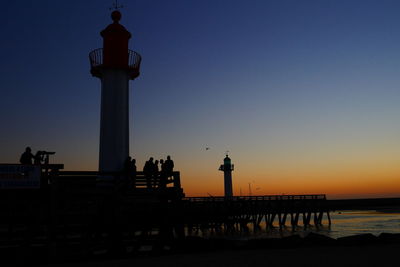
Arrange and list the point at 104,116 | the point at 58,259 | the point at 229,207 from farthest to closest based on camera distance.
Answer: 1. the point at 229,207
2. the point at 104,116
3. the point at 58,259

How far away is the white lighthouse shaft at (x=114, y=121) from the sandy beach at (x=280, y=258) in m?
5.09

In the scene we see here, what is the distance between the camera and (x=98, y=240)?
42.3 feet

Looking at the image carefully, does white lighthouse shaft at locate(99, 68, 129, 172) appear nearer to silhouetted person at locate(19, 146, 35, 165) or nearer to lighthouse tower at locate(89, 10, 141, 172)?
lighthouse tower at locate(89, 10, 141, 172)

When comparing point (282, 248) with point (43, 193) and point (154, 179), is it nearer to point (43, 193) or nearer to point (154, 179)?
point (154, 179)

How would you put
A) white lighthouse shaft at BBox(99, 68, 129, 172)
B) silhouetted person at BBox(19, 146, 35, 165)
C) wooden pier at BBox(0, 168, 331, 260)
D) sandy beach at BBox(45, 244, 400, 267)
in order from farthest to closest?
white lighthouse shaft at BBox(99, 68, 129, 172) < silhouetted person at BBox(19, 146, 35, 165) < wooden pier at BBox(0, 168, 331, 260) < sandy beach at BBox(45, 244, 400, 267)

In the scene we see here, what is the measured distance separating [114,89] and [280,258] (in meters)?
10.1

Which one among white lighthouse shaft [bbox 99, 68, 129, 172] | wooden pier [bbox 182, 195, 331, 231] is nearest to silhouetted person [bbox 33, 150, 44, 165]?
white lighthouse shaft [bbox 99, 68, 129, 172]

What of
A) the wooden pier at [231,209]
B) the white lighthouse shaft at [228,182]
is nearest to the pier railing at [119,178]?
the wooden pier at [231,209]

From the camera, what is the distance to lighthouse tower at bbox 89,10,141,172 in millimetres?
15453

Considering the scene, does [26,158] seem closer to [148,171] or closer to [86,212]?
[86,212]

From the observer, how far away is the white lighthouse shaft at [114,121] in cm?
1542

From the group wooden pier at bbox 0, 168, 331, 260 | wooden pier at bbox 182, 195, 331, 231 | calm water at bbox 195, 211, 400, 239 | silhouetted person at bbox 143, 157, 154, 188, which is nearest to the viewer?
wooden pier at bbox 0, 168, 331, 260

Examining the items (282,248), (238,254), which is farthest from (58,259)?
(282,248)

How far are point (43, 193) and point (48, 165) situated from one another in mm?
1023
